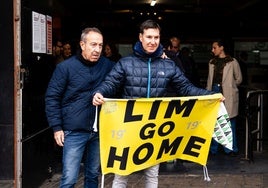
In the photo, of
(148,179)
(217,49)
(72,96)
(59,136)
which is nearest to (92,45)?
(72,96)

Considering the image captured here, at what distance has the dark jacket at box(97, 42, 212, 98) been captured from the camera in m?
4.39

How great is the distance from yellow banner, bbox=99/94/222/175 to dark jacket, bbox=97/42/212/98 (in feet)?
0.33

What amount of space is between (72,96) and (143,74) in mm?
680

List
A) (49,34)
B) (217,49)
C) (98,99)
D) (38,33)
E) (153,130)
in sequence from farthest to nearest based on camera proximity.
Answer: (217,49) < (49,34) < (38,33) < (153,130) < (98,99)

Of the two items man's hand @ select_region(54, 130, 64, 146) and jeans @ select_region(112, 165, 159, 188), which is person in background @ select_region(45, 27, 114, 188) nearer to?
man's hand @ select_region(54, 130, 64, 146)

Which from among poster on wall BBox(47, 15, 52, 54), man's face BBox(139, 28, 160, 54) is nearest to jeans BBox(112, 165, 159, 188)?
man's face BBox(139, 28, 160, 54)

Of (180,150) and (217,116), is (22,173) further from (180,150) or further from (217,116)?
(217,116)

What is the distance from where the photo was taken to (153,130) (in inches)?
178

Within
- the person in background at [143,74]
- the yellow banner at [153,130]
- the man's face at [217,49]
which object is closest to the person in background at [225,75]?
the man's face at [217,49]

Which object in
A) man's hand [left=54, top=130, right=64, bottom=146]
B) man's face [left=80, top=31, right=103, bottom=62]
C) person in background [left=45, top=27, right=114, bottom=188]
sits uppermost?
man's face [left=80, top=31, right=103, bottom=62]

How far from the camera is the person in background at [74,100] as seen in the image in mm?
4535

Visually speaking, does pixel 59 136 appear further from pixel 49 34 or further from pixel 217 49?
pixel 217 49

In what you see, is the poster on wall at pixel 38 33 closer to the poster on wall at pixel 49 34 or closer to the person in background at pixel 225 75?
the poster on wall at pixel 49 34

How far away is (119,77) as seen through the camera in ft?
14.5
